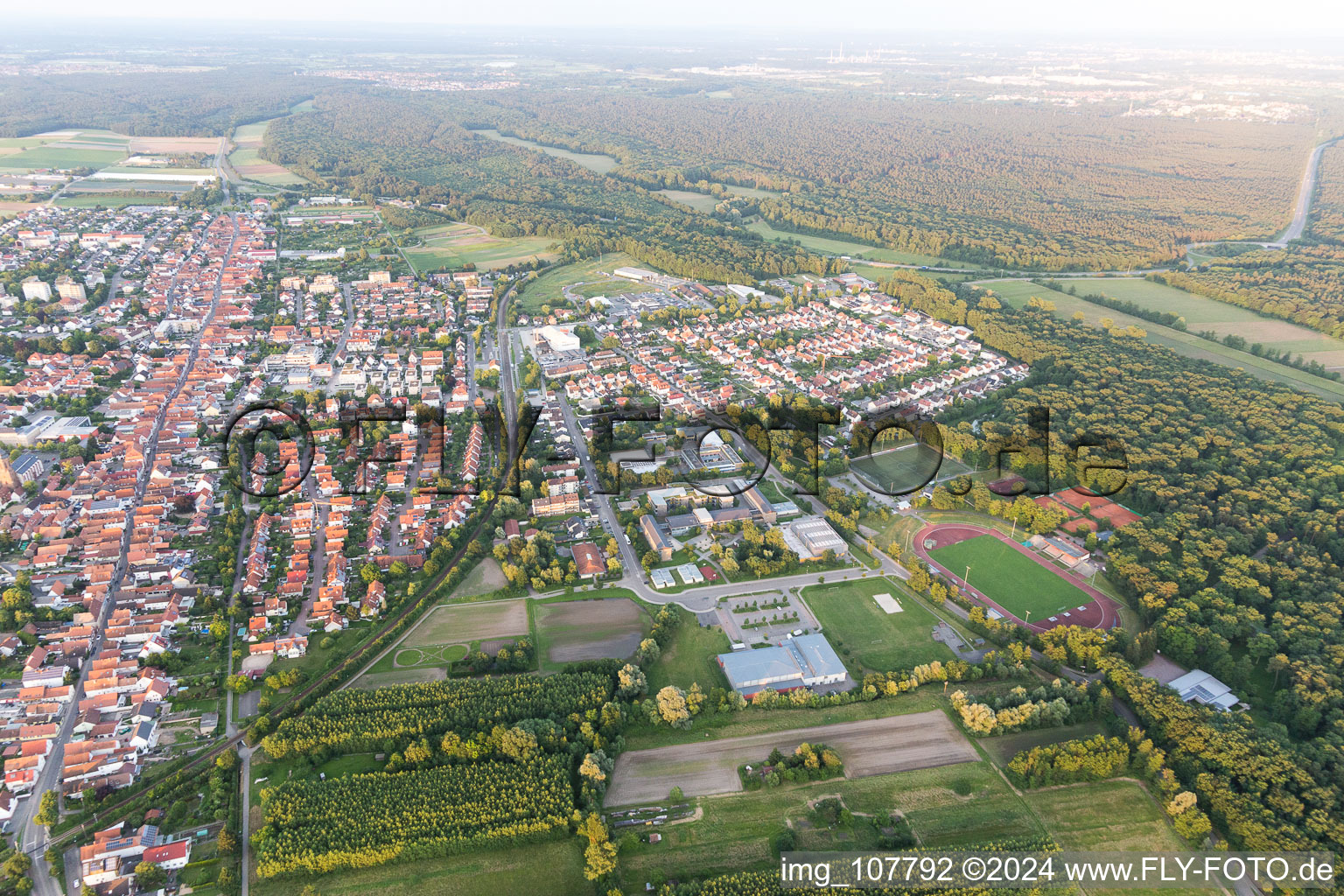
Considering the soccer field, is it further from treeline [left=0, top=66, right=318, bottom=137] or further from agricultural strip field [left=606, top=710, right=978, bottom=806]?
treeline [left=0, top=66, right=318, bottom=137]

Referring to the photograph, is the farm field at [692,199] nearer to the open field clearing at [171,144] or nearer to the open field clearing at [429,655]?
the open field clearing at [171,144]

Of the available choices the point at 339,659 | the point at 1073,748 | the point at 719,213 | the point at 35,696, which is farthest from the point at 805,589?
the point at 719,213

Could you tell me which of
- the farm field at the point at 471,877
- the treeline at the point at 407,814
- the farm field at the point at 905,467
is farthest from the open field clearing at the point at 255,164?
the farm field at the point at 471,877

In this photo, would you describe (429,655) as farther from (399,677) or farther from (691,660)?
(691,660)

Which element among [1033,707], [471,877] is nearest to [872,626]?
[1033,707]

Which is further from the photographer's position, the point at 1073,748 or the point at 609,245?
the point at 609,245

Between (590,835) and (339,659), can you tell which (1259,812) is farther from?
(339,659)

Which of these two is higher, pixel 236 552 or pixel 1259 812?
pixel 236 552
